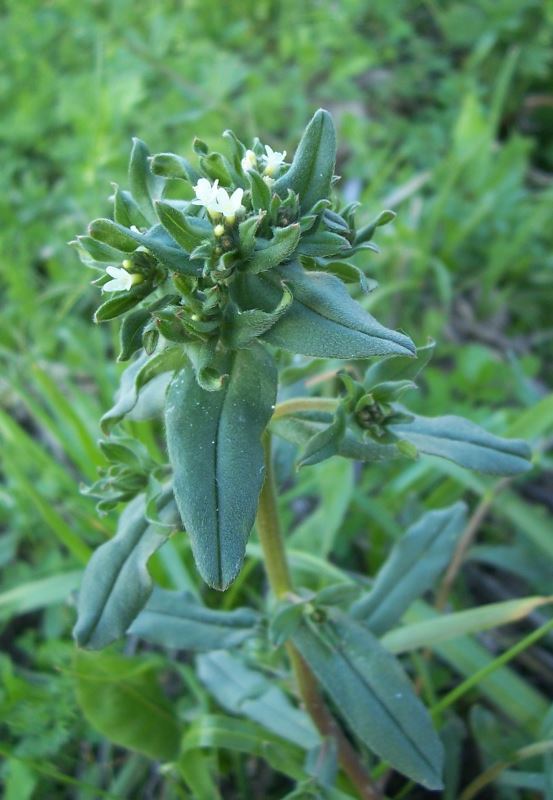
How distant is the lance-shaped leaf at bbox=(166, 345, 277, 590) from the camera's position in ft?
4.63

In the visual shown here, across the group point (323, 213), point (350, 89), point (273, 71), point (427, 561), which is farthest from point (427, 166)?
point (323, 213)

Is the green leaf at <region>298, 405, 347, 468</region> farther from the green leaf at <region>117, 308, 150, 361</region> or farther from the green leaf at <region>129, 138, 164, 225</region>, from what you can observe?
the green leaf at <region>129, 138, 164, 225</region>

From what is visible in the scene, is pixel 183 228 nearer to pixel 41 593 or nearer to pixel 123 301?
pixel 123 301

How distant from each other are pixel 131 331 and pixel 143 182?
0.39m

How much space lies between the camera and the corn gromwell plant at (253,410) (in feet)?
4.77

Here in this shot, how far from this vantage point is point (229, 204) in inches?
57.7

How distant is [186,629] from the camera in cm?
216

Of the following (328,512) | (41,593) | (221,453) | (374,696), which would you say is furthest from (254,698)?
(221,453)

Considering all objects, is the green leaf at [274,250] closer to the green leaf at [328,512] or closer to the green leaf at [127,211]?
the green leaf at [127,211]

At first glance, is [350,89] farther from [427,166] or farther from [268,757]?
[268,757]

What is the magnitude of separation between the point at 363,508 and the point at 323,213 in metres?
1.64

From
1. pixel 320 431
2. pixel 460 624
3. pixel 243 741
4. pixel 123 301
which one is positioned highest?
pixel 123 301

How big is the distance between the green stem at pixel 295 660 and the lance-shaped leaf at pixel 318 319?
40cm

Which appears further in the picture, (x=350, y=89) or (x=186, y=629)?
(x=350, y=89)
